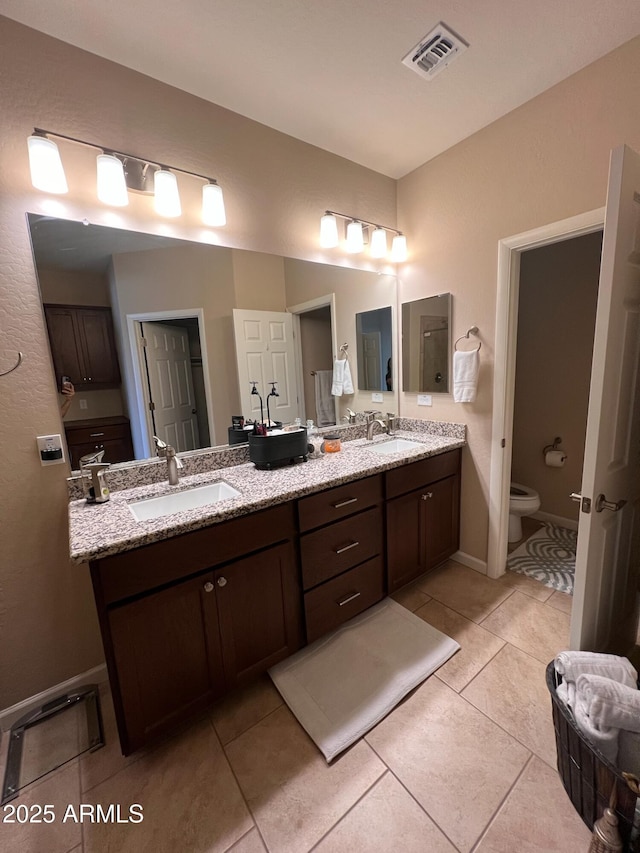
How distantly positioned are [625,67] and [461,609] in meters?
2.61

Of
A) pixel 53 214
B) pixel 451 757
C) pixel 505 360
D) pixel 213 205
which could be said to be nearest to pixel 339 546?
pixel 451 757

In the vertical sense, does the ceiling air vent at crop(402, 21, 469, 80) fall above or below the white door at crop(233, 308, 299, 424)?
above

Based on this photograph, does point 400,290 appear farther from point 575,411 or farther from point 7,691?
point 7,691

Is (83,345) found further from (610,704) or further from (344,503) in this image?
(610,704)

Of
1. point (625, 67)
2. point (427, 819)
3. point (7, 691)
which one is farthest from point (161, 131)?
point (427, 819)

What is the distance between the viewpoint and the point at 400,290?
8.17 feet

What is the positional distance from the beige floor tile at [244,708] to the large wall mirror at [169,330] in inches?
44.8

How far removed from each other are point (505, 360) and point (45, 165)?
2.24 m

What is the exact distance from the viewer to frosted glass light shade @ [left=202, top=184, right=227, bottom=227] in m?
1.61

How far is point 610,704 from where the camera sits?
97 cm

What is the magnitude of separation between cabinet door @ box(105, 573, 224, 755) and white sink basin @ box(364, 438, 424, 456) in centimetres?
134

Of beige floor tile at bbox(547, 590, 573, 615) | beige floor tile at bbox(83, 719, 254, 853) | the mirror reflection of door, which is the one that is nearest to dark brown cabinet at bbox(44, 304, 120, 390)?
the mirror reflection of door

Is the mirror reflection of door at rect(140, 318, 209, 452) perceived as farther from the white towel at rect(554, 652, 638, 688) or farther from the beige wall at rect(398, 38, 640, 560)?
the white towel at rect(554, 652, 638, 688)

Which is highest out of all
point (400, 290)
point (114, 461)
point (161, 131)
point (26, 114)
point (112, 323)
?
point (161, 131)
